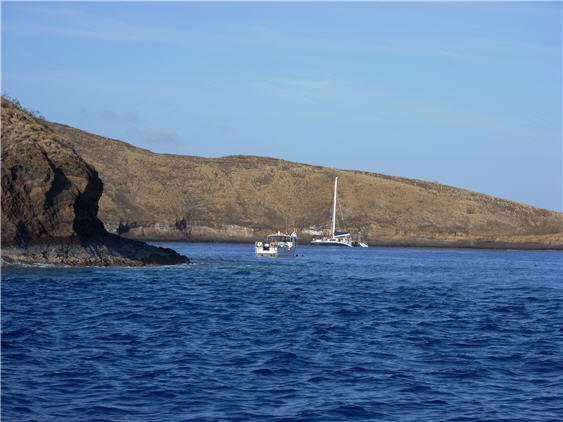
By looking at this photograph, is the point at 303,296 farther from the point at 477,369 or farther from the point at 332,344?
the point at 477,369

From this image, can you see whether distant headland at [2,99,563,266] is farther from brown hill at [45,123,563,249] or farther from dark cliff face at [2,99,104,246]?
dark cliff face at [2,99,104,246]

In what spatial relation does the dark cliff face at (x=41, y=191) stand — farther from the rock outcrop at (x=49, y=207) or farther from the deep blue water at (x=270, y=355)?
the deep blue water at (x=270, y=355)

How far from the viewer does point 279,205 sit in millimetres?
143125

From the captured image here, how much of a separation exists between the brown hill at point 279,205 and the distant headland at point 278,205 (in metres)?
0.20

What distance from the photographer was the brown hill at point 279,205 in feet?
421

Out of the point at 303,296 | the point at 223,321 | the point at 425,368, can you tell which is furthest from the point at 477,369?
the point at 303,296

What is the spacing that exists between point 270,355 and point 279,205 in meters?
126

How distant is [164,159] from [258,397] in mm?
144300

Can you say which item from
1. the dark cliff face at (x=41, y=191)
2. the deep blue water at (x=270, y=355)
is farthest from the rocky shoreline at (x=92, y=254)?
the deep blue water at (x=270, y=355)

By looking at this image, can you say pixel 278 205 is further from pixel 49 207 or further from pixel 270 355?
pixel 270 355

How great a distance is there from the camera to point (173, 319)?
23.4 metres

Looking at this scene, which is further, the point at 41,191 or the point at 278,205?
the point at 278,205

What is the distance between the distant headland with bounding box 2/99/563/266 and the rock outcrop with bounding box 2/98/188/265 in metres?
64.2

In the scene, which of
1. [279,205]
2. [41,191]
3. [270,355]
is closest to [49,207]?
[41,191]
